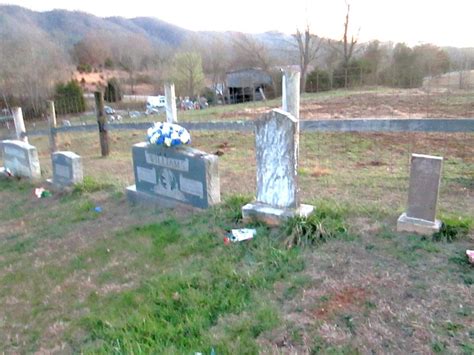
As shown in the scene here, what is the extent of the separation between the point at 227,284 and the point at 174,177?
2.08m

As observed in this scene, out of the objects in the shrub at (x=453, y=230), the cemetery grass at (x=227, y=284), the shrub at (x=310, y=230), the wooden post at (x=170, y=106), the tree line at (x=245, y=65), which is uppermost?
the tree line at (x=245, y=65)

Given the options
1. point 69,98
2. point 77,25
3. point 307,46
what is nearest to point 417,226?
point 69,98

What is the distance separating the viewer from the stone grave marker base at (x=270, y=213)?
12.1 feet

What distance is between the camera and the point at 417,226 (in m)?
3.27

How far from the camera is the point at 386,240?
3254 millimetres

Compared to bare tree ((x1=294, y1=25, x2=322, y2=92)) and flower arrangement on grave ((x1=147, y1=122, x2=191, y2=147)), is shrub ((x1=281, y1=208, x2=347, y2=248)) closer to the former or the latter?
flower arrangement on grave ((x1=147, y1=122, x2=191, y2=147))

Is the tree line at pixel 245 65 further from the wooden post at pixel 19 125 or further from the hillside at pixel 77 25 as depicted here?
the hillside at pixel 77 25

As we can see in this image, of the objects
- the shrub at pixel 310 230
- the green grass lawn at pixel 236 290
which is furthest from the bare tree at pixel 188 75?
the shrub at pixel 310 230

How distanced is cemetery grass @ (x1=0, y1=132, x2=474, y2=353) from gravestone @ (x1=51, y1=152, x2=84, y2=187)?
1167 mm

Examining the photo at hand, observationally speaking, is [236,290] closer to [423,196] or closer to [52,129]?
[423,196]

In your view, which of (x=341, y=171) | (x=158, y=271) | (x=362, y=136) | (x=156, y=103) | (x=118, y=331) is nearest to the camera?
(x=118, y=331)

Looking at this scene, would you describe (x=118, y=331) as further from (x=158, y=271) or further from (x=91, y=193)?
(x=91, y=193)

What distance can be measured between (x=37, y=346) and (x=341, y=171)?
222 inches

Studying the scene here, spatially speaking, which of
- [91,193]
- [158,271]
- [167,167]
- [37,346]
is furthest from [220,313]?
[91,193]
